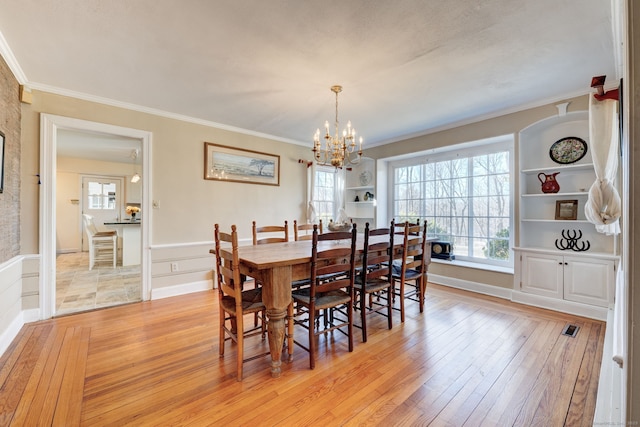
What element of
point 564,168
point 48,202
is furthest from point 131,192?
point 564,168

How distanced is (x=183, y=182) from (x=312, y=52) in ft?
8.61

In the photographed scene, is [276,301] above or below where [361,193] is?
below

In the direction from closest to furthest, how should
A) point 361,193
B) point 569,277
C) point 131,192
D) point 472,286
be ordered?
point 569,277 < point 472,286 < point 361,193 < point 131,192

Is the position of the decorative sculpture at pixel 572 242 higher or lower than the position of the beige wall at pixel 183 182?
lower

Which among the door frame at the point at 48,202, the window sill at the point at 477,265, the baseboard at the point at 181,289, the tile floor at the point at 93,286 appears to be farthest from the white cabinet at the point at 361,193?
the door frame at the point at 48,202

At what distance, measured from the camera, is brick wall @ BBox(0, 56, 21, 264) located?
233 centimetres

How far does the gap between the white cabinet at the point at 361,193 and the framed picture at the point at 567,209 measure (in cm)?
266

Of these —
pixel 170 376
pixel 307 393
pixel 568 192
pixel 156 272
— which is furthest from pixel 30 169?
pixel 568 192

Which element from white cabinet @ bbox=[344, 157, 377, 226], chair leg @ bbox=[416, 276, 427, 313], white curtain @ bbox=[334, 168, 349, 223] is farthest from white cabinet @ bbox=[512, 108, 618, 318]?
white curtain @ bbox=[334, 168, 349, 223]

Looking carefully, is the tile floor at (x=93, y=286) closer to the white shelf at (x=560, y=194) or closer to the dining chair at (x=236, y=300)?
the dining chair at (x=236, y=300)

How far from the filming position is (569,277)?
307 centimetres

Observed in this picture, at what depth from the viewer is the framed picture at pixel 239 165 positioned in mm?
4082

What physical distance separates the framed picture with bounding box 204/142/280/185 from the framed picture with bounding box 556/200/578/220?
13.1 ft

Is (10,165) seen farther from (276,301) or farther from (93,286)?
(276,301)
